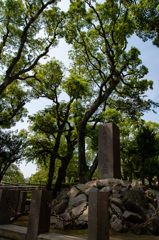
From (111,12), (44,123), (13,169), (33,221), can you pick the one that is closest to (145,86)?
(111,12)

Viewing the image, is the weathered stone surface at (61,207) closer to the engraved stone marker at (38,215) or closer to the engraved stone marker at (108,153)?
the engraved stone marker at (108,153)

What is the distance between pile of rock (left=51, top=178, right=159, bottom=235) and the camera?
565 centimetres

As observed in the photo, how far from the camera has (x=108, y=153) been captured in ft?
30.6

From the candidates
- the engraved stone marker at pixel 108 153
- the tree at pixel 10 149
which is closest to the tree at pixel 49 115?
the tree at pixel 10 149

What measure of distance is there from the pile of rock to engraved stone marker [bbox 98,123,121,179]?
95cm

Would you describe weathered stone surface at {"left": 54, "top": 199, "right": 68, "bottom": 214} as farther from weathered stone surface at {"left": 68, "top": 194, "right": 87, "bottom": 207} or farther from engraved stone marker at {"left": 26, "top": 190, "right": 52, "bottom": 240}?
engraved stone marker at {"left": 26, "top": 190, "right": 52, "bottom": 240}

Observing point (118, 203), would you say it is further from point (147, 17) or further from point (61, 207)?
point (147, 17)

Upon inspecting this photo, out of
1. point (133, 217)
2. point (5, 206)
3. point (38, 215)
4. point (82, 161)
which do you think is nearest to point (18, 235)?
point (38, 215)

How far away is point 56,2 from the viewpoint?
53.7ft

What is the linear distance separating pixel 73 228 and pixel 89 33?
666 inches

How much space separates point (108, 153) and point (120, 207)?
3.35m

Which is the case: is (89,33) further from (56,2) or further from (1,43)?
(1,43)

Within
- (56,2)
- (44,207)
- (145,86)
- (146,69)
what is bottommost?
(44,207)

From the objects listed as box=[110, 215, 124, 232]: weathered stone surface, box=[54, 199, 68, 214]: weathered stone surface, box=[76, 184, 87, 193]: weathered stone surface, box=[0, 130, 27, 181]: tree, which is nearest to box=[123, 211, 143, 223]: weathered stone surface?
box=[110, 215, 124, 232]: weathered stone surface
